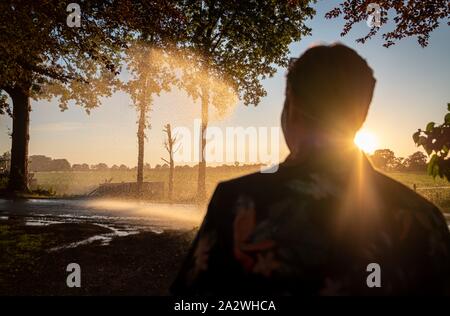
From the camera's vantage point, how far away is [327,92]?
1.72 metres

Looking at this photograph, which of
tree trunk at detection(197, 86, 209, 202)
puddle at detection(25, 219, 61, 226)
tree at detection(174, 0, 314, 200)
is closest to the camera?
puddle at detection(25, 219, 61, 226)

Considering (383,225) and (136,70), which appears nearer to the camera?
(383,225)

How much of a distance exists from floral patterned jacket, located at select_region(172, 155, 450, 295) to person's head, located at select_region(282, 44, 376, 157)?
0.16 meters

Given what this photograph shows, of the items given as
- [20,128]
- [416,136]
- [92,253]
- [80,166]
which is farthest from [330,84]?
[80,166]

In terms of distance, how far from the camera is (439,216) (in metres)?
1.88

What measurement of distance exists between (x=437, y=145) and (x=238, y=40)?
1712 cm

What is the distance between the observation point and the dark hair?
1.73 metres

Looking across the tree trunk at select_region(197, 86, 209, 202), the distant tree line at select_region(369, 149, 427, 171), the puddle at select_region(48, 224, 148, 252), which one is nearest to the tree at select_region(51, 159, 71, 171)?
the distant tree line at select_region(369, 149, 427, 171)

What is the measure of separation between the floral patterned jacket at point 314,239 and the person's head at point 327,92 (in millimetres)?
160

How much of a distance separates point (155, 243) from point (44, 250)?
2440 millimetres

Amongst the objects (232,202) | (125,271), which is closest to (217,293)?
(232,202)

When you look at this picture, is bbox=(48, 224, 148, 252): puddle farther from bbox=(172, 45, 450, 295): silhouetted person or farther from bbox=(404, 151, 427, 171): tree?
bbox=(404, 151, 427, 171): tree

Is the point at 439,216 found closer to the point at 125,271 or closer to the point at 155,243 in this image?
the point at 125,271

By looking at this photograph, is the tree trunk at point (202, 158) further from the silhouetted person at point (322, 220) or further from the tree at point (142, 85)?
the silhouetted person at point (322, 220)
